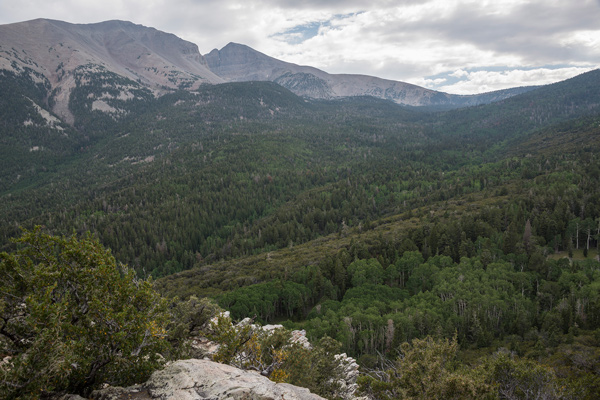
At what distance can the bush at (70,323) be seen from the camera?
15.8m

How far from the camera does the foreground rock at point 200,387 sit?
18.2m

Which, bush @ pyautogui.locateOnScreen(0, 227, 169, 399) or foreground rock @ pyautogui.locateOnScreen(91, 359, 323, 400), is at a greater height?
bush @ pyautogui.locateOnScreen(0, 227, 169, 399)

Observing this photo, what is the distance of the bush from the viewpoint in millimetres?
15750

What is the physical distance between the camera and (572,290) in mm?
78188

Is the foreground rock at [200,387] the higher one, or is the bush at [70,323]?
the bush at [70,323]

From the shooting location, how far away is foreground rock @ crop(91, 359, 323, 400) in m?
18.2

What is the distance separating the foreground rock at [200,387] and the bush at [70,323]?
158 centimetres

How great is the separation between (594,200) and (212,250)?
19076cm

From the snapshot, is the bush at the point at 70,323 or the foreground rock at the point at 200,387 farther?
the foreground rock at the point at 200,387

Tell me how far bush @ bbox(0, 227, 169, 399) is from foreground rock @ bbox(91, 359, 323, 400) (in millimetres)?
1584

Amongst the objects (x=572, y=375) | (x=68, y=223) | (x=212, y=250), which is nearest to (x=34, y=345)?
(x=572, y=375)

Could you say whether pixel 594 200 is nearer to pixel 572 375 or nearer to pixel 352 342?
pixel 572 375

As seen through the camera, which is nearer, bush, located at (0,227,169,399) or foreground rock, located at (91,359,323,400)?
bush, located at (0,227,169,399)

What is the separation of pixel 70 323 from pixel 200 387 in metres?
8.84
